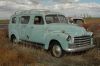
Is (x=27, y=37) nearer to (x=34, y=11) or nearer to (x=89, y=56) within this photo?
(x=34, y=11)

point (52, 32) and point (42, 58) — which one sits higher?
point (52, 32)

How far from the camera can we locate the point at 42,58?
405 inches

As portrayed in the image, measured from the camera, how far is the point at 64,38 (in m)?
10.4

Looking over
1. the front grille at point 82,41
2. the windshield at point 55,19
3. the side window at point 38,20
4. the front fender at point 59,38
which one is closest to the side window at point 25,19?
the side window at point 38,20

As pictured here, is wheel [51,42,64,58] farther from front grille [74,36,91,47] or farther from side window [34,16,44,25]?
side window [34,16,44,25]

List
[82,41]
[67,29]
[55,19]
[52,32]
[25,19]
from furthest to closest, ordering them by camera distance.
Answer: [25,19] < [55,19] < [52,32] < [67,29] < [82,41]

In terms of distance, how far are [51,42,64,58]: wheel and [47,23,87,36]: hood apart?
2.28 ft

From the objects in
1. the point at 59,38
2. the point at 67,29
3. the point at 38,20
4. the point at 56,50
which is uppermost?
the point at 38,20

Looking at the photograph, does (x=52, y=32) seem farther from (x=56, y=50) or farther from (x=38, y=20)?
(x=38, y=20)

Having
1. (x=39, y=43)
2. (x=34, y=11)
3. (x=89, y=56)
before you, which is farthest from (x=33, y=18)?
(x=89, y=56)

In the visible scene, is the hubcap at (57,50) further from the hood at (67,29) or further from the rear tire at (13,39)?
the rear tire at (13,39)

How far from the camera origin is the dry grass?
841 centimetres

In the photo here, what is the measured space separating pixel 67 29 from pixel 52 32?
2.29 ft

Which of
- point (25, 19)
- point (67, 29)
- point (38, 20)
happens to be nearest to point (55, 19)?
point (38, 20)
